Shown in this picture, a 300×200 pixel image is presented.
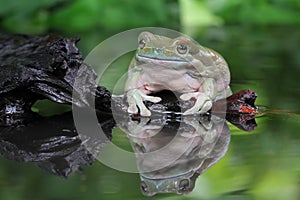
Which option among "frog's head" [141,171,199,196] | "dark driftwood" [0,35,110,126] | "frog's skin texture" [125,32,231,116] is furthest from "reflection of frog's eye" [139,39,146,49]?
"frog's head" [141,171,199,196]

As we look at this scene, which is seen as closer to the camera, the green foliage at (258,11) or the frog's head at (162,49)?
the frog's head at (162,49)

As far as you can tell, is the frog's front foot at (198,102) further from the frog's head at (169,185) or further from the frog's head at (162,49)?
the frog's head at (169,185)

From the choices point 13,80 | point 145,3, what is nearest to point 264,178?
point 13,80

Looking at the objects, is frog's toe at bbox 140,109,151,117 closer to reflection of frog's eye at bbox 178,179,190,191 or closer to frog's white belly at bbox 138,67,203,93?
frog's white belly at bbox 138,67,203,93

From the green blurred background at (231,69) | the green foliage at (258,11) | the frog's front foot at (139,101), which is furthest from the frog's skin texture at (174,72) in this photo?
the green foliage at (258,11)

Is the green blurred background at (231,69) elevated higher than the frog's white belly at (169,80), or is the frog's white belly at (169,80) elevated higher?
the frog's white belly at (169,80)

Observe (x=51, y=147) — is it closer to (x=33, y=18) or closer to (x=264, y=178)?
(x=264, y=178)
